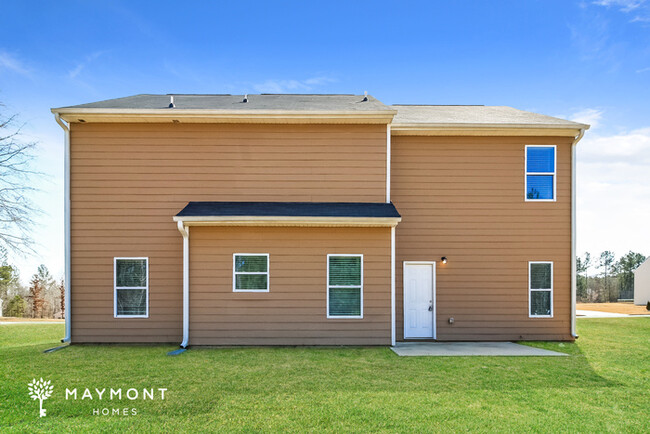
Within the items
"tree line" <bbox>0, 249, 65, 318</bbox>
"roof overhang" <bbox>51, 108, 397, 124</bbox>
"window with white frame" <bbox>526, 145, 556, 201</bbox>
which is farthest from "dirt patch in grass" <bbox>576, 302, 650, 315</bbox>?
"tree line" <bbox>0, 249, 65, 318</bbox>

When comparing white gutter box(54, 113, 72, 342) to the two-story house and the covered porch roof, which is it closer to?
the two-story house

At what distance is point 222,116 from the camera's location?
8.42 metres

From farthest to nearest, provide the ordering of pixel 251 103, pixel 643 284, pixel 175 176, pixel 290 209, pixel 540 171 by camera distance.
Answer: pixel 643 284, pixel 251 103, pixel 540 171, pixel 175 176, pixel 290 209

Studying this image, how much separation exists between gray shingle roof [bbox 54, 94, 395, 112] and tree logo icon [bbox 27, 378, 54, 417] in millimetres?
5634

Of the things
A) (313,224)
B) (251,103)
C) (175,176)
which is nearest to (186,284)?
(175,176)

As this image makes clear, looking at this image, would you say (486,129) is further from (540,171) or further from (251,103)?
(251,103)

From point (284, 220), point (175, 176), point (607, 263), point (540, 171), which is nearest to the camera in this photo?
Result: point (284, 220)

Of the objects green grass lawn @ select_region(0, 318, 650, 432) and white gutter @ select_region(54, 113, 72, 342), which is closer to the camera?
green grass lawn @ select_region(0, 318, 650, 432)

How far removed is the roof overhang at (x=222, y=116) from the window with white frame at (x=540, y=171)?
3836 mm

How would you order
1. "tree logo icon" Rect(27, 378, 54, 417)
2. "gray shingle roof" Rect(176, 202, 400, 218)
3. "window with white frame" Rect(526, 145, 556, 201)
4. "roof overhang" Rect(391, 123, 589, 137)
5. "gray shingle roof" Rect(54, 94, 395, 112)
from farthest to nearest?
"window with white frame" Rect(526, 145, 556, 201)
"roof overhang" Rect(391, 123, 589, 137)
"gray shingle roof" Rect(54, 94, 395, 112)
"gray shingle roof" Rect(176, 202, 400, 218)
"tree logo icon" Rect(27, 378, 54, 417)

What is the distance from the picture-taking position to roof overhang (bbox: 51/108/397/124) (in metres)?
8.33

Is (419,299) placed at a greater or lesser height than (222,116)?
lesser

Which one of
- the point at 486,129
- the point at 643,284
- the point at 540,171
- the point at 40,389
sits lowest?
the point at 643,284

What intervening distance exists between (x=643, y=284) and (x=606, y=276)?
23140 millimetres
